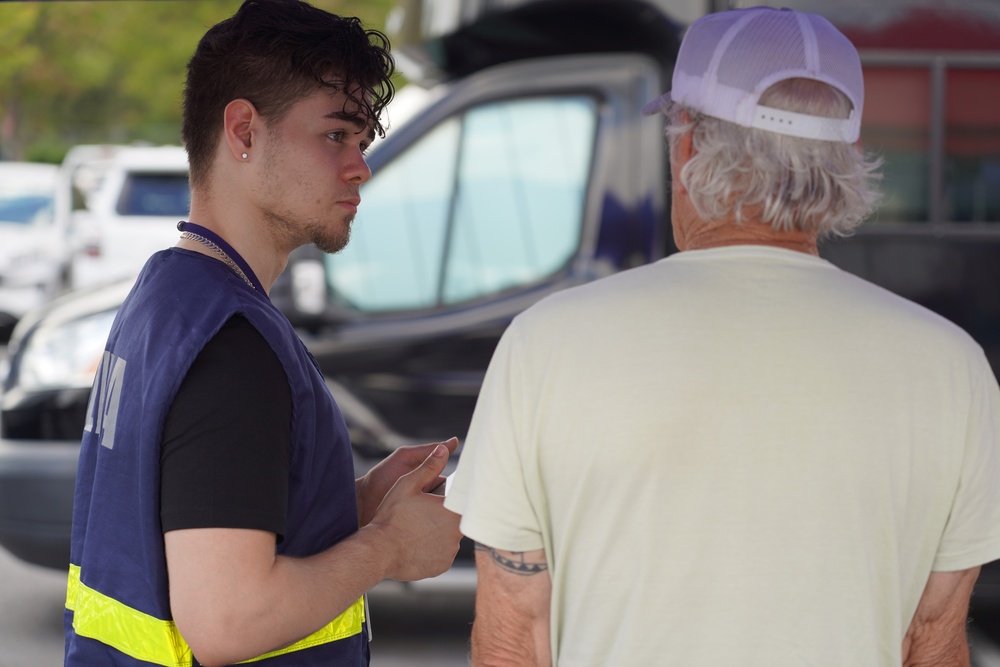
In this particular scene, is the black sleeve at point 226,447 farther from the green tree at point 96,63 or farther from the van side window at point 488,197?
the green tree at point 96,63

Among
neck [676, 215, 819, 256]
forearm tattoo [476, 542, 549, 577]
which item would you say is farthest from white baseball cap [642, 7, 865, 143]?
forearm tattoo [476, 542, 549, 577]

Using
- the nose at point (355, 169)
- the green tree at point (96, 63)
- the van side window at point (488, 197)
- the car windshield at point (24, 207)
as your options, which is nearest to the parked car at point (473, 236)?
the van side window at point (488, 197)

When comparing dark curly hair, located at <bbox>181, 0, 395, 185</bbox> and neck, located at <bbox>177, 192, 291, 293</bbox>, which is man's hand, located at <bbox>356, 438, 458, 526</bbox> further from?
dark curly hair, located at <bbox>181, 0, 395, 185</bbox>

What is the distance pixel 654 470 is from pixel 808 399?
8.1 inches

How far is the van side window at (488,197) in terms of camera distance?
4531 mm

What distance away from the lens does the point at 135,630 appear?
169 cm

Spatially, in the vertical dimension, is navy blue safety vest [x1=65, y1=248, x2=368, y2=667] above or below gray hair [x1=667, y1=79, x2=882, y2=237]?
below

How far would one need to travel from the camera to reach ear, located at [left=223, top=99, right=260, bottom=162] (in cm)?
183

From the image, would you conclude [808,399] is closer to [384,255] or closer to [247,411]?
[247,411]

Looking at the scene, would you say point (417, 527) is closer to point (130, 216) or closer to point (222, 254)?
point (222, 254)

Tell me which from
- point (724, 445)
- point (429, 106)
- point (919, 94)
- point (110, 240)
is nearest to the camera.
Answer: point (724, 445)

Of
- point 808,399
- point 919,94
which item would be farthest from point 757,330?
point 919,94

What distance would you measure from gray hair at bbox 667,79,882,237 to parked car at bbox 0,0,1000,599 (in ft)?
8.89

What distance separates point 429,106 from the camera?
178 inches
